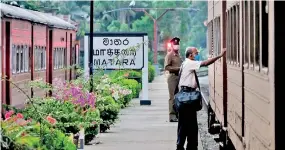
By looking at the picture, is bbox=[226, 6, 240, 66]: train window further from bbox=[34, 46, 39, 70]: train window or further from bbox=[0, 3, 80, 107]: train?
bbox=[34, 46, 39, 70]: train window

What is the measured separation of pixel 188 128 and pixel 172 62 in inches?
217

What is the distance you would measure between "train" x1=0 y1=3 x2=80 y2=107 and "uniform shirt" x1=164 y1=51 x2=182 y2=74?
6.79 ft

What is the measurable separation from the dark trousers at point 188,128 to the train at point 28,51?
264 centimetres

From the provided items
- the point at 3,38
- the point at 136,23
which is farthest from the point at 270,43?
the point at 136,23

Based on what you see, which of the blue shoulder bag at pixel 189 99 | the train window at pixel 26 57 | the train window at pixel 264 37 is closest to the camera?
the train window at pixel 264 37

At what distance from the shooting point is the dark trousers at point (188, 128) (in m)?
12.7

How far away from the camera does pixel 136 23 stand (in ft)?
256

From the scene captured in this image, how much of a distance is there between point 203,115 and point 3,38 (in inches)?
361

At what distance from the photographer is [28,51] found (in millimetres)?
21812

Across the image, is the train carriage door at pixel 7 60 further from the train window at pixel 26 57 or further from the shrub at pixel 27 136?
the shrub at pixel 27 136

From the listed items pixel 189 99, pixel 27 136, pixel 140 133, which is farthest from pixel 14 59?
pixel 27 136

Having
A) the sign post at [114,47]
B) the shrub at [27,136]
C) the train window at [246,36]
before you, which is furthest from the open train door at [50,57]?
the train window at [246,36]
